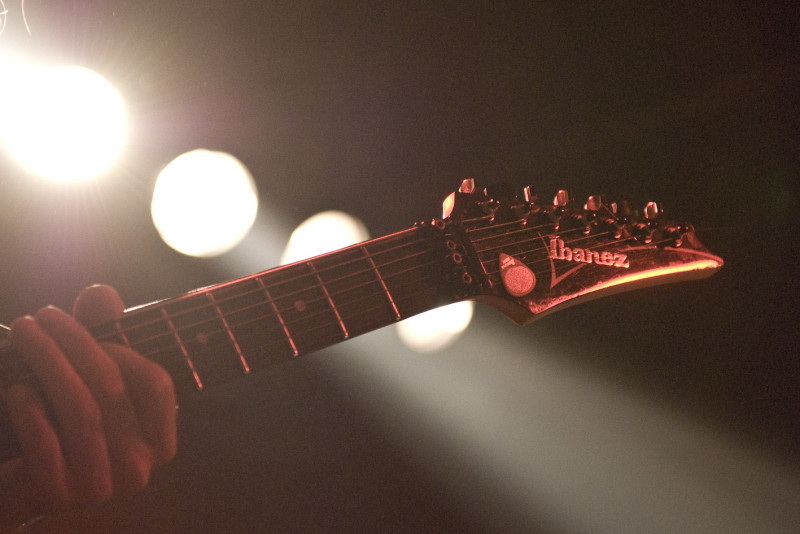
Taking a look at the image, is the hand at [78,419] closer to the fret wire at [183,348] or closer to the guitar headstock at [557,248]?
the fret wire at [183,348]

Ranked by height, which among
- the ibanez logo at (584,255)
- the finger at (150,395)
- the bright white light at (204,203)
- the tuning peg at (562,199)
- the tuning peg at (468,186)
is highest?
the bright white light at (204,203)

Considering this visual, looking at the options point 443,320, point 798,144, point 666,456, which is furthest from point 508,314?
point 798,144

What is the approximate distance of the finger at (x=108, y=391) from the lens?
1.61 ft

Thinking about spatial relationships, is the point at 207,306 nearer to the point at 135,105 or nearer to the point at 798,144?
the point at 135,105

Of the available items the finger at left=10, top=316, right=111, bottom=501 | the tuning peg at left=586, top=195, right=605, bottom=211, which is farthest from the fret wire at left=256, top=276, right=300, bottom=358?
the tuning peg at left=586, top=195, right=605, bottom=211

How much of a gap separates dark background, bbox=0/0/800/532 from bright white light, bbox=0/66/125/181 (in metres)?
0.04

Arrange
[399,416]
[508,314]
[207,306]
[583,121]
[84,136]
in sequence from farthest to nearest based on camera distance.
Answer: [583,121]
[399,416]
[84,136]
[508,314]
[207,306]

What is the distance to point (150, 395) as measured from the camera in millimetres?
510

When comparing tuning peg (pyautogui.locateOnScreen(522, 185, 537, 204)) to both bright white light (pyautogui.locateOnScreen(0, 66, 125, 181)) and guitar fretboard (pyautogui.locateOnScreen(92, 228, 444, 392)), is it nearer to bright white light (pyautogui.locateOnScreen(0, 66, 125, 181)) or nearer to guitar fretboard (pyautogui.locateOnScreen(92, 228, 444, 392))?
guitar fretboard (pyautogui.locateOnScreen(92, 228, 444, 392))

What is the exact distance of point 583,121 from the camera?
136 cm

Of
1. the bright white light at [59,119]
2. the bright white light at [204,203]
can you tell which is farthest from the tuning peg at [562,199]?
the bright white light at [59,119]

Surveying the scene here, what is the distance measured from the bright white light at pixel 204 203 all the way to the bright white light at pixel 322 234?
0.13m

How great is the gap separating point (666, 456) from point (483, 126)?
3.63 ft

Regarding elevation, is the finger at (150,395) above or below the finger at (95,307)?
below
